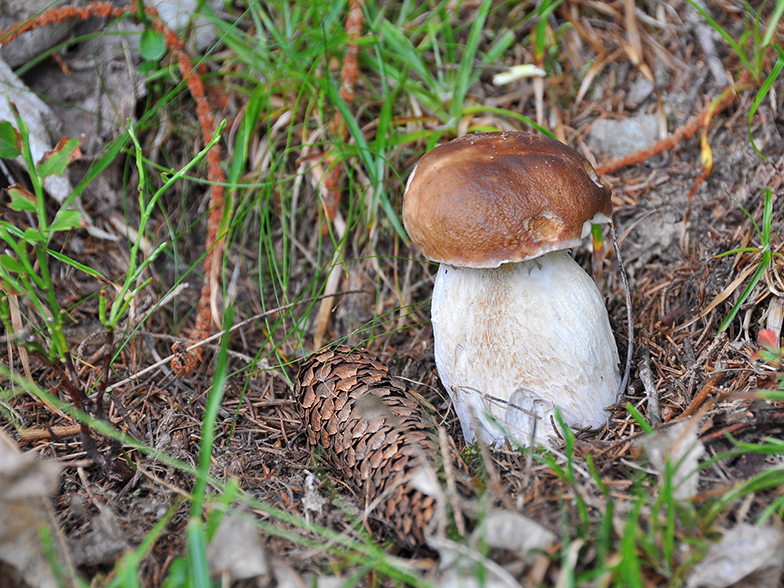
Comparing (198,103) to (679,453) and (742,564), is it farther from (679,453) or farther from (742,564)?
(742,564)

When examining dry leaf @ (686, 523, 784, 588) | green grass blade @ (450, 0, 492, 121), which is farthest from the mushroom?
green grass blade @ (450, 0, 492, 121)

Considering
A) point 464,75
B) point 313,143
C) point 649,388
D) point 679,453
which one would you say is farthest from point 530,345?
point 464,75

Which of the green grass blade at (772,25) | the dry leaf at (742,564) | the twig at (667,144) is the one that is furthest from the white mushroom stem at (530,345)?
the green grass blade at (772,25)

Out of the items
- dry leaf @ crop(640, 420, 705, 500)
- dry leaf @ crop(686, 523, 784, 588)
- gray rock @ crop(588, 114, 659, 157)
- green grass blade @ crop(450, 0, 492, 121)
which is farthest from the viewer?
gray rock @ crop(588, 114, 659, 157)

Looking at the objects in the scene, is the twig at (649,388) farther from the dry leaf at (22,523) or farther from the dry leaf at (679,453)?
the dry leaf at (22,523)

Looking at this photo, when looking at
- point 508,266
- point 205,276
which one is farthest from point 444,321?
point 205,276

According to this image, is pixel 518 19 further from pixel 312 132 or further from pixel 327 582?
pixel 327 582

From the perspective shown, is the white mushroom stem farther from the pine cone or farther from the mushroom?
the pine cone
